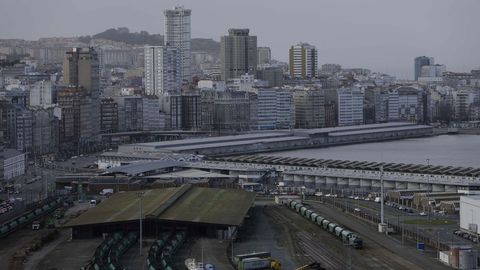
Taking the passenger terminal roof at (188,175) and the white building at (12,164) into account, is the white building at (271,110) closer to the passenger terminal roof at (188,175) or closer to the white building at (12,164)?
the white building at (12,164)

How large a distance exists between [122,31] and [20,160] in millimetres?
49982

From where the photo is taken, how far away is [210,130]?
2889 cm

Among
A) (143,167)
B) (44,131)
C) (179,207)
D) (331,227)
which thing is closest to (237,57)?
(44,131)

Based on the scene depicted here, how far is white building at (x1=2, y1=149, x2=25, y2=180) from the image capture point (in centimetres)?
1658

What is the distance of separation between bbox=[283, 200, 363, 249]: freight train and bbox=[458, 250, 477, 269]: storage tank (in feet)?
3.68

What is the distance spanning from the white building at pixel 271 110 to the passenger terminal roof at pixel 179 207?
18.0 meters

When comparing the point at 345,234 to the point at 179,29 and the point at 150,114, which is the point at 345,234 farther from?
the point at 179,29

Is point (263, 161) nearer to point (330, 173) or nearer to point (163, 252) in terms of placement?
point (330, 173)

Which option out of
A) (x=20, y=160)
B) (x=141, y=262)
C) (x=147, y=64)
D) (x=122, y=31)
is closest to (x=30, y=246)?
(x=141, y=262)

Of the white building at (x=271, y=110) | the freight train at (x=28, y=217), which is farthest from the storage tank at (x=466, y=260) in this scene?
the white building at (x=271, y=110)

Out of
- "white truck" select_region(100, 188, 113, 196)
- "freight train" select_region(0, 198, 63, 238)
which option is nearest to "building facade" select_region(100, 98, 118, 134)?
"white truck" select_region(100, 188, 113, 196)

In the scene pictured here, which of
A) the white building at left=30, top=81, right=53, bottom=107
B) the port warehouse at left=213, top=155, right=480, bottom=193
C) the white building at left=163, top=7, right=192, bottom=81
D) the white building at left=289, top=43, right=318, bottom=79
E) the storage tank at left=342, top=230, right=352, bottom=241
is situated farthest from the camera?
the white building at left=289, top=43, right=318, bottom=79

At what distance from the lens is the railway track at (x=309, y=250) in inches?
337

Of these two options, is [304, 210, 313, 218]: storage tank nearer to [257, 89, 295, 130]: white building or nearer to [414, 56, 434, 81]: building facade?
[257, 89, 295, 130]: white building
